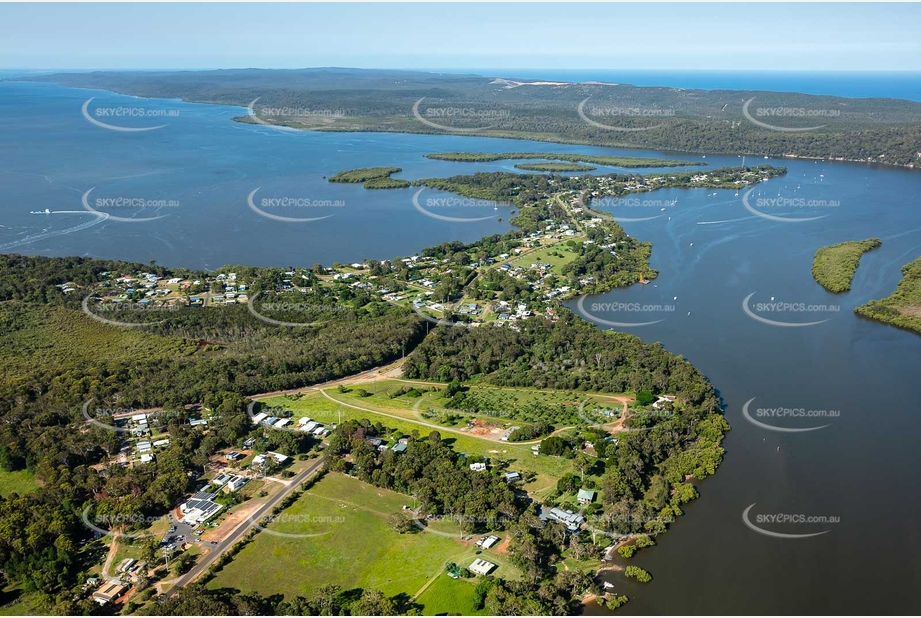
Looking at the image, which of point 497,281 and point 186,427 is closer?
point 186,427

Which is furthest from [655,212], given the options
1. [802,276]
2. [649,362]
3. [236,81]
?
[236,81]

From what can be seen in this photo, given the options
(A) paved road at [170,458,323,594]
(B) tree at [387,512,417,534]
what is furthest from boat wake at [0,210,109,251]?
(B) tree at [387,512,417,534]

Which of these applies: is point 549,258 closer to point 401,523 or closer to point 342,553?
point 401,523

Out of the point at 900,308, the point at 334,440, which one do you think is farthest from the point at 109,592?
the point at 900,308

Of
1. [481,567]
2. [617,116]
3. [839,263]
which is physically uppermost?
[617,116]

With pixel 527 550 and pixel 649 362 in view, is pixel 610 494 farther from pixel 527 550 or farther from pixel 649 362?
pixel 649 362

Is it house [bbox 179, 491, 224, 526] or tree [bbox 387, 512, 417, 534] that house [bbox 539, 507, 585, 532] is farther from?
house [bbox 179, 491, 224, 526]

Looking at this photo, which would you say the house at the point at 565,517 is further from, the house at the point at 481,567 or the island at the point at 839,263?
the island at the point at 839,263
